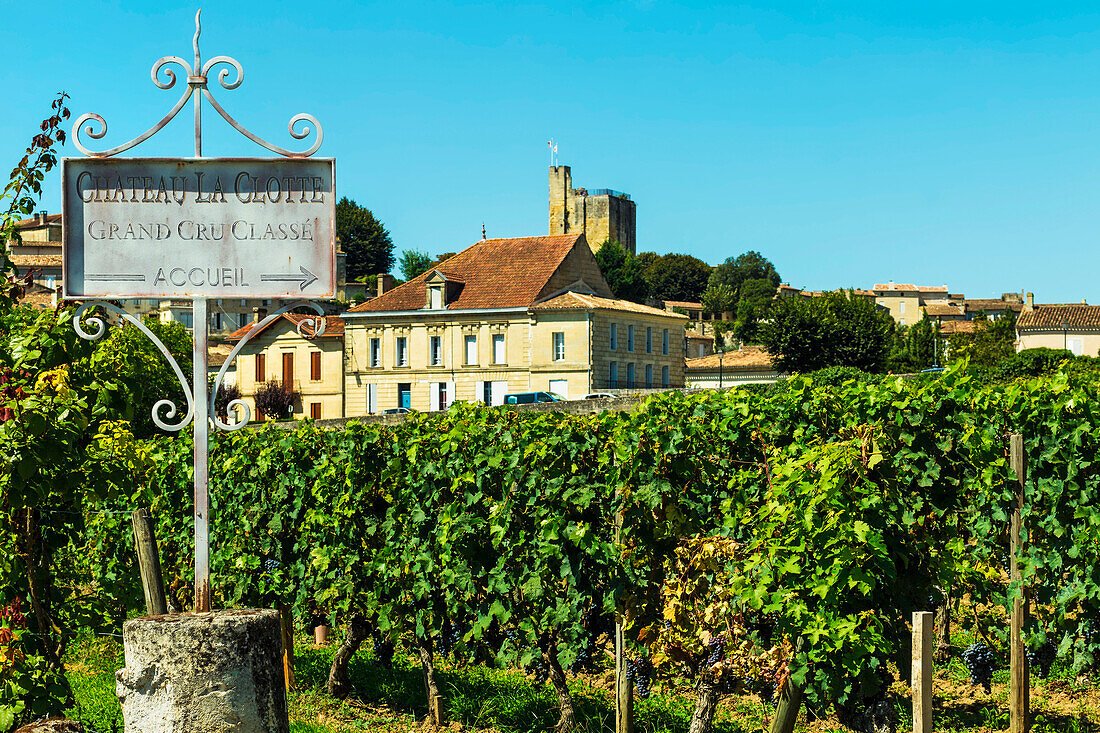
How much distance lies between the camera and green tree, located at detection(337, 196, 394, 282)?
89.9 m

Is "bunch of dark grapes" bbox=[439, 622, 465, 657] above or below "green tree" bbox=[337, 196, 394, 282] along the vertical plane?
below

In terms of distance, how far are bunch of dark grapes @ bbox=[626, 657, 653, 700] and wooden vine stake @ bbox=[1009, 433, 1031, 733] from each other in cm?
236

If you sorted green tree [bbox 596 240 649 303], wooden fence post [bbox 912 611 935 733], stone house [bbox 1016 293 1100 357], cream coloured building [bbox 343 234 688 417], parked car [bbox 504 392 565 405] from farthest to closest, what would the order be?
green tree [bbox 596 240 649 303], stone house [bbox 1016 293 1100 357], cream coloured building [bbox 343 234 688 417], parked car [bbox 504 392 565 405], wooden fence post [bbox 912 611 935 733]

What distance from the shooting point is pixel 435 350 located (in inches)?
2057

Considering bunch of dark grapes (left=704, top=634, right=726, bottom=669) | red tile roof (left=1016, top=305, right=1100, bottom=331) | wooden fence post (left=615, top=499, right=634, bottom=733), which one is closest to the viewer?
bunch of dark grapes (left=704, top=634, right=726, bottom=669)

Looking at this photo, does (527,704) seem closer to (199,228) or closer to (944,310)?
(199,228)

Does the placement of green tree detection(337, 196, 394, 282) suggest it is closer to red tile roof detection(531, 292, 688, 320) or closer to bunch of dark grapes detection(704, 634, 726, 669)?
red tile roof detection(531, 292, 688, 320)

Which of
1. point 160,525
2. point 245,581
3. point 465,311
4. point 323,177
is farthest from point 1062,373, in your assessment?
point 465,311

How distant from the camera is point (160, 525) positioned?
416 inches

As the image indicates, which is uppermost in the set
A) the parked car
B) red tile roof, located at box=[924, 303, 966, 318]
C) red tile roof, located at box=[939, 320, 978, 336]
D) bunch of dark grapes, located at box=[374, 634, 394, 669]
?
red tile roof, located at box=[924, 303, 966, 318]

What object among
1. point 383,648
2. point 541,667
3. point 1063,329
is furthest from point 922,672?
point 1063,329

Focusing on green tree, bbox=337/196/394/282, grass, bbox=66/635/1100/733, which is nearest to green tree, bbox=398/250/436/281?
green tree, bbox=337/196/394/282

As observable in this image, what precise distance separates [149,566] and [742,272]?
383 feet

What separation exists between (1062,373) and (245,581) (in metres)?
6.94
